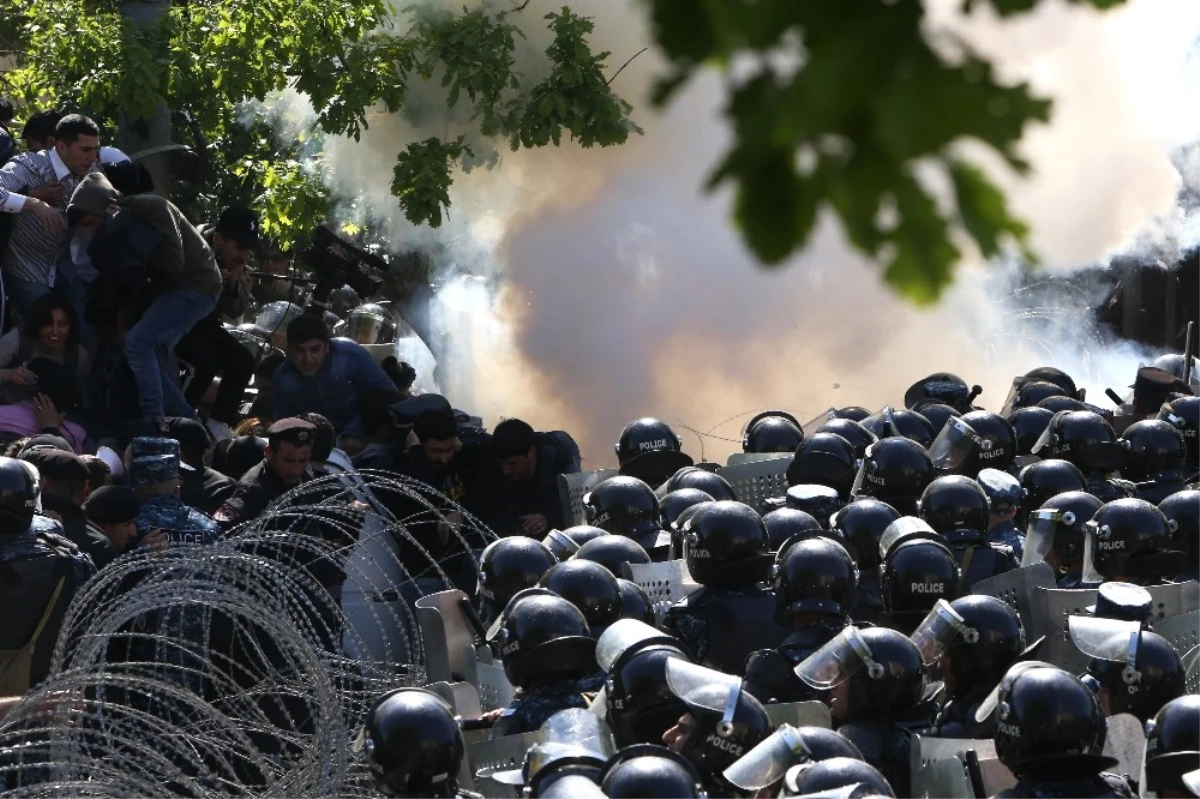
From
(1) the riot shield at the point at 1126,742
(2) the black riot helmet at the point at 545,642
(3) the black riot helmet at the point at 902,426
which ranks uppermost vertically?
(3) the black riot helmet at the point at 902,426

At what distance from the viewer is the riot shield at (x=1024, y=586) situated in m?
7.22

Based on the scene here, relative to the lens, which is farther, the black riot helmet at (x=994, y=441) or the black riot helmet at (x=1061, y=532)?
the black riot helmet at (x=994, y=441)

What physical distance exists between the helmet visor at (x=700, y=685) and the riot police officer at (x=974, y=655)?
3.69ft

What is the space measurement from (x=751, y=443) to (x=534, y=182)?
5.23 metres

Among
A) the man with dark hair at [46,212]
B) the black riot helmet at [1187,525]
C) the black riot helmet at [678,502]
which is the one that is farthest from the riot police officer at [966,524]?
the man with dark hair at [46,212]

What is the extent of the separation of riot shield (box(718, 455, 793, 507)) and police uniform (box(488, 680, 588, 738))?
3.83 m

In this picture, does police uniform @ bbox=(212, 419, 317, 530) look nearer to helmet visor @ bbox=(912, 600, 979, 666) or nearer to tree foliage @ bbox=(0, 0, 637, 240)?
helmet visor @ bbox=(912, 600, 979, 666)

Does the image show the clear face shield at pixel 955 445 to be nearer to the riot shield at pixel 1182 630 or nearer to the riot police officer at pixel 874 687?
the riot shield at pixel 1182 630

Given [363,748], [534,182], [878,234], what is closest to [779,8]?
[878,234]

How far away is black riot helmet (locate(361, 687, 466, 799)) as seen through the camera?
509cm

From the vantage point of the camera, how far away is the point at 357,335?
44.7ft

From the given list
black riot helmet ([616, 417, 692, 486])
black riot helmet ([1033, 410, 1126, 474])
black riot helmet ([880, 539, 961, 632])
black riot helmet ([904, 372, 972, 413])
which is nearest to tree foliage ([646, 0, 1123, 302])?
black riot helmet ([880, 539, 961, 632])

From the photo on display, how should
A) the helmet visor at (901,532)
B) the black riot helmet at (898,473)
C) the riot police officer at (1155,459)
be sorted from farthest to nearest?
the riot police officer at (1155,459) → the black riot helmet at (898,473) → the helmet visor at (901,532)

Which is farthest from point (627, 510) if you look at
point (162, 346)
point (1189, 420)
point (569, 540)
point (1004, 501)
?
point (1189, 420)
